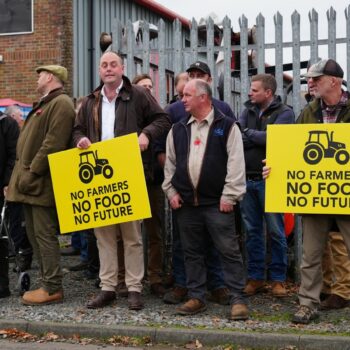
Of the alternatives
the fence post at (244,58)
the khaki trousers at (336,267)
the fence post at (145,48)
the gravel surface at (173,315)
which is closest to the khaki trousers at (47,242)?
the gravel surface at (173,315)

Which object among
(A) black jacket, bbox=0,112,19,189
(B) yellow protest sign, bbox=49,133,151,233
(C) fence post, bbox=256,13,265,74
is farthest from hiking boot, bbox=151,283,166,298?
(C) fence post, bbox=256,13,265,74

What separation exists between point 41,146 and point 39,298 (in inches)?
57.4

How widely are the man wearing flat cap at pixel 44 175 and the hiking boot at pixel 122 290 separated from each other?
59 cm

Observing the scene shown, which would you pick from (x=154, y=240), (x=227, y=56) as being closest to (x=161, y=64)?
(x=227, y=56)

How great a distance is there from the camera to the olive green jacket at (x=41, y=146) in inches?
263

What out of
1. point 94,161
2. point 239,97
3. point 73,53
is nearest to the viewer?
point 94,161

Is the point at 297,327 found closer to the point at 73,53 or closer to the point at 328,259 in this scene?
the point at 328,259

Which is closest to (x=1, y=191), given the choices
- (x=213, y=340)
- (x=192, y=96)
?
(x=192, y=96)

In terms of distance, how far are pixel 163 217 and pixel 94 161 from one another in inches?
62.2

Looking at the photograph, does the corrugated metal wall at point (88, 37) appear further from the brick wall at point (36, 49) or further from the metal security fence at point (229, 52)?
the metal security fence at point (229, 52)

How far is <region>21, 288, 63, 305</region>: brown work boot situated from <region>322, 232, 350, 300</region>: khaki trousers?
103 inches

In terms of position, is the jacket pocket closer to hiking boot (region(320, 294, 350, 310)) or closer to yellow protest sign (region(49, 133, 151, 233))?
yellow protest sign (region(49, 133, 151, 233))

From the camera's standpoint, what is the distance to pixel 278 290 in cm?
702

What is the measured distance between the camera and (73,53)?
640 inches
